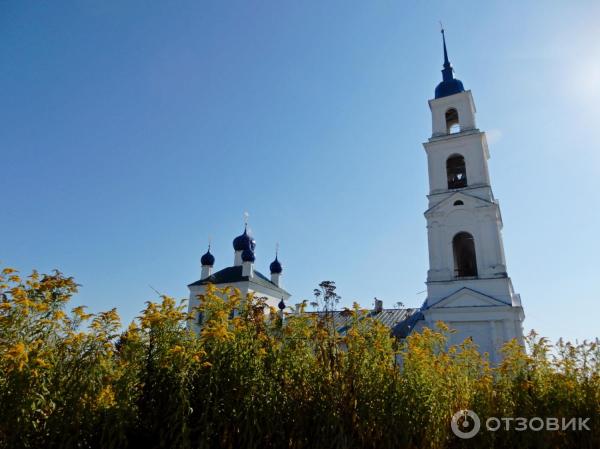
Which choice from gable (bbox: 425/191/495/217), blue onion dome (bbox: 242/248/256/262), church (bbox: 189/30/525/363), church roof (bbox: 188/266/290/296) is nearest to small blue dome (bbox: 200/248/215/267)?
church roof (bbox: 188/266/290/296)

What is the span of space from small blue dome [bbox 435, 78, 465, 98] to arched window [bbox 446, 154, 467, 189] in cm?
397

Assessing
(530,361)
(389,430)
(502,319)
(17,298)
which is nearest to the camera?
(17,298)

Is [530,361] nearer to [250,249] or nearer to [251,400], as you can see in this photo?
[251,400]

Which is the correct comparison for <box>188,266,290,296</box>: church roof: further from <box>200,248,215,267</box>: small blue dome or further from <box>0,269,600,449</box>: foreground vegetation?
<box>0,269,600,449</box>: foreground vegetation

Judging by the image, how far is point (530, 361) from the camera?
533cm

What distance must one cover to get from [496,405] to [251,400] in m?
3.18

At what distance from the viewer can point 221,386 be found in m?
3.31

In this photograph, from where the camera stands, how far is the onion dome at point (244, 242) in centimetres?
3042

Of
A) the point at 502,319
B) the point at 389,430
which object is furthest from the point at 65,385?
the point at 502,319

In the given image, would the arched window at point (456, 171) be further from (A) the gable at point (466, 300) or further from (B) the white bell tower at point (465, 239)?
(A) the gable at point (466, 300)

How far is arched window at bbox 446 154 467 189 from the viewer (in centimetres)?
2145

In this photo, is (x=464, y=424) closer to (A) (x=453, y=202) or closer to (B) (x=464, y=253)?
(A) (x=453, y=202)

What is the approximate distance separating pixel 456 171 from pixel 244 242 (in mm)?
15841

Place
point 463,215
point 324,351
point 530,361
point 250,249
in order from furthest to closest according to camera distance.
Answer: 1. point 250,249
2. point 463,215
3. point 530,361
4. point 324,351
